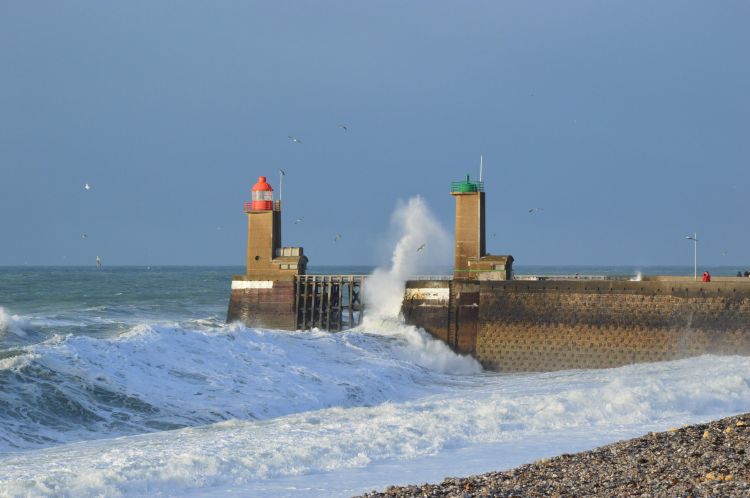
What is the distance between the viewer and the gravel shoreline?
31.9 feet

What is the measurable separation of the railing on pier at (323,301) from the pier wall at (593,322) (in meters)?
4.92

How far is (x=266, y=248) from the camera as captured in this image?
3303cm

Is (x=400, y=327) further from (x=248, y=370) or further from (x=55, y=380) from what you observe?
(x=55, y=380)

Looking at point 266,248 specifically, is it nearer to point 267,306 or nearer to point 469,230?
point 267,306

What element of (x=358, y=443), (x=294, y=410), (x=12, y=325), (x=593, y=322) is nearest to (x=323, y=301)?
(x=593, y=322)

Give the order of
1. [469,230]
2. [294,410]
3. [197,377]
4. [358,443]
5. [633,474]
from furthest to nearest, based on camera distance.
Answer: [469,230] → [197,377] → [294,410] → [358,443] → [633,474]

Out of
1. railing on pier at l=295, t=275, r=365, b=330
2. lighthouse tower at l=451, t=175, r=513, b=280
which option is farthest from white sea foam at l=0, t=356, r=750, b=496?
railing on pier at l=295, t=275, r=365, b=330

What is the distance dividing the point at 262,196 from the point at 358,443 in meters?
20.3

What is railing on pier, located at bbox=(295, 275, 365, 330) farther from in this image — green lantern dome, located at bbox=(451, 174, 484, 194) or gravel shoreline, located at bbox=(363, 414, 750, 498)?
gravel shoreline, located at bbox=(363, 414, 750, 498)

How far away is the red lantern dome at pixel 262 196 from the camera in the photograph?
3316 cm

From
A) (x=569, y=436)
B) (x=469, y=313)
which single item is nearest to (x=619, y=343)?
(x=469, y=313)

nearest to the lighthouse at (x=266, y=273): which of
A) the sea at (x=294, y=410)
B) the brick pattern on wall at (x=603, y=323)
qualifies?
the sea at (x=294, y=410)

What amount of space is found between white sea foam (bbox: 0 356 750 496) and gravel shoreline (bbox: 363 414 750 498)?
129cm

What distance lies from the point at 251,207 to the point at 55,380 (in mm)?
14646
